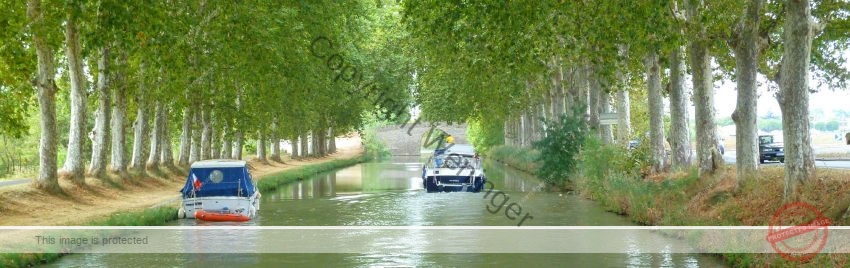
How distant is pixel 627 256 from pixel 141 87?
24.5 metres

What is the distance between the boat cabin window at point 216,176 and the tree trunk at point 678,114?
42.7ft

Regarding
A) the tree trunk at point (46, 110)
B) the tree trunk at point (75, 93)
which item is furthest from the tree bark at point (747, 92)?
the tree trunk at point (75, 93)

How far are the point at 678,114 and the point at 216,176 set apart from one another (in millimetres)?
13315

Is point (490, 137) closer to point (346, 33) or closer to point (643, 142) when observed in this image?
point (346, 33)

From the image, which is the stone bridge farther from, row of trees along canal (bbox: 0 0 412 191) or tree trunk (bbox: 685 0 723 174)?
tree trunk (bbox: 685 0 723 174)

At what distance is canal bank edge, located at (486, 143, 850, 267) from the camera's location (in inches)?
602

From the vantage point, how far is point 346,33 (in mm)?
44719

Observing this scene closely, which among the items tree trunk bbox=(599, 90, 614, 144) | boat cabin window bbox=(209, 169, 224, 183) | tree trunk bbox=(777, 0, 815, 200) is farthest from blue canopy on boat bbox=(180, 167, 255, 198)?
tree trunk bbox=(599, 90, 614, 144)

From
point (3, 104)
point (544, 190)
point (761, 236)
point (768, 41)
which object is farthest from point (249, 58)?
point (761, 236)

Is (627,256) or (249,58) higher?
(249,58)

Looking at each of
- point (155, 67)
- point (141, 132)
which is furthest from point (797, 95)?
point (141, 132)

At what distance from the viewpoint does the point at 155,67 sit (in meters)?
21.1

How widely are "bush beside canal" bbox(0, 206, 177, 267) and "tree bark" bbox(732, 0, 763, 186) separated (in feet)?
→ 45.4

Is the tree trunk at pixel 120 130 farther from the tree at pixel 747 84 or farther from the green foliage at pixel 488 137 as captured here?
the green foliage at pixel 488 137
